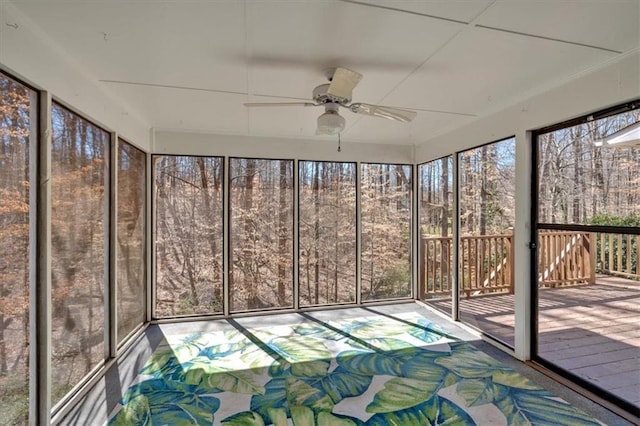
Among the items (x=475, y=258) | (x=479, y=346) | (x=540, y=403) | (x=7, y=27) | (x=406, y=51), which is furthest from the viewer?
(x=475, y=258)

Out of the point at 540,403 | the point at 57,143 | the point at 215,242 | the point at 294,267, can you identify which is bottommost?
the point at 540,403

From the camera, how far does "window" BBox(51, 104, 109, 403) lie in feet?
7.14

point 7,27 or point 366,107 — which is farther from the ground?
point 7,27

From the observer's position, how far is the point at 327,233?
4629 millimetres

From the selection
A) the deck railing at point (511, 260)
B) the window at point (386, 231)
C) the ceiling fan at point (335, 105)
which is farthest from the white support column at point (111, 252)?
the deck railing at point (511, 260)

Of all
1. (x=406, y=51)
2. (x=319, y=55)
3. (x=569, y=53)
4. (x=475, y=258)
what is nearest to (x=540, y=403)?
(x=475, y=258)

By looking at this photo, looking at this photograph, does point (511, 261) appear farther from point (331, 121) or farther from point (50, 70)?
point (50, 70)

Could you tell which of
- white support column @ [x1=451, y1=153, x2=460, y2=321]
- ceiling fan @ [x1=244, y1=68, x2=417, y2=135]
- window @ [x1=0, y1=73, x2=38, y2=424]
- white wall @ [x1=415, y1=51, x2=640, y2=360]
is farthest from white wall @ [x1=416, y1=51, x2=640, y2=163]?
window @ [x1=0, y1=73, x2=38, y2=424]

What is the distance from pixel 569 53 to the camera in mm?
2152

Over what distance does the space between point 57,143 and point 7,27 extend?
2.48 feet

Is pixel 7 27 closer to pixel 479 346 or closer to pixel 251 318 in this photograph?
pixel 251 318

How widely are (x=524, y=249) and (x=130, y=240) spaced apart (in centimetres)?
410

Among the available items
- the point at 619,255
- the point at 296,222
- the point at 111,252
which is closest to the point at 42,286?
the point at 111,252

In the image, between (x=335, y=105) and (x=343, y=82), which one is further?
(x=335, y=105)
